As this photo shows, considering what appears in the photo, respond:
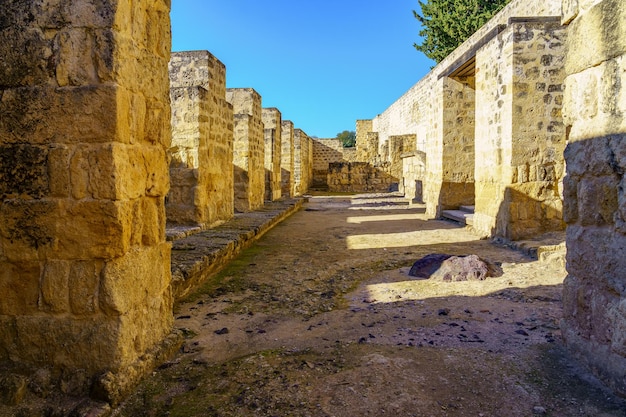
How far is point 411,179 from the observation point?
634 inches

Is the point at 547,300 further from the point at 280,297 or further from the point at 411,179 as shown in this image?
the point at 411,179

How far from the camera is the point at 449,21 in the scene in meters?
23.2

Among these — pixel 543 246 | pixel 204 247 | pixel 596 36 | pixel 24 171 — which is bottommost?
pixel 543 246

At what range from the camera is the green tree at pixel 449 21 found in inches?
864

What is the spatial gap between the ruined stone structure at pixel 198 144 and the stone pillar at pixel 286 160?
978 centimetres

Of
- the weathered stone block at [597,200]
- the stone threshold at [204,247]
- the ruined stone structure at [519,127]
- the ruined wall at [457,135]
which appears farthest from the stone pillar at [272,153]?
the weathered stone block at [597,200]

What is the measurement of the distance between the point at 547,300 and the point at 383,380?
2.20 metres

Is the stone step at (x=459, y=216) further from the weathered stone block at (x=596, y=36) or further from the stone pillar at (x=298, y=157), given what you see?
the stone pillar at (x=298, y=157)

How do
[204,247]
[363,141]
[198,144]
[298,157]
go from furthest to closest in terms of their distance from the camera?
[363,141] → [298,157] → [198,144] → [204,247]

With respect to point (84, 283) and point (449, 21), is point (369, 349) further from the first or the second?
point (449, 21)

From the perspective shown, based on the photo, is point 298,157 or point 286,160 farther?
point 298,157

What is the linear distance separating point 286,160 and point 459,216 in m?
9.95

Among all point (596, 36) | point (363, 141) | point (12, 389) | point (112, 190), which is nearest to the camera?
point (12, 389)

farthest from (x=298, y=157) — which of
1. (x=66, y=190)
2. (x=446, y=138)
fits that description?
(x=66, y=190)
